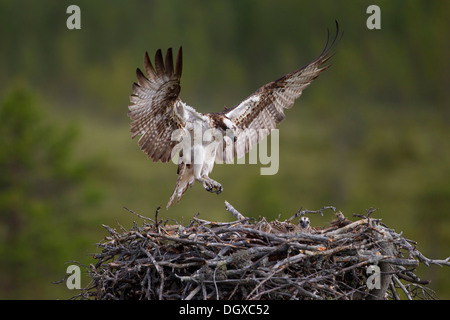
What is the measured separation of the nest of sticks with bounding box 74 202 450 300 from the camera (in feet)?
15.0

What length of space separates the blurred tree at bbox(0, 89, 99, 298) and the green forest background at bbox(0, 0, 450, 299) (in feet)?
0.16

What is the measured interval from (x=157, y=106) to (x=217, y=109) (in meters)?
32.9

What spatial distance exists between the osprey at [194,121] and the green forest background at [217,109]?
11276mm

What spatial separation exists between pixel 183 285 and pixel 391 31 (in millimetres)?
45095

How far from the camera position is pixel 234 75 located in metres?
46.1

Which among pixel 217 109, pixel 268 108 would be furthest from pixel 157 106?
pixel 217 109

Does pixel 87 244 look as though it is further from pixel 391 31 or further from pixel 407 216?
pixel 391 31

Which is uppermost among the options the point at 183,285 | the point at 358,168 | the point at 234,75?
the point at 234,75

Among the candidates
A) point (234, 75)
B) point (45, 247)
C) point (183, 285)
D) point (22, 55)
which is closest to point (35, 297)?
point (45, 247)

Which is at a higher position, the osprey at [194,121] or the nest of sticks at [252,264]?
the osprey at [194,121]

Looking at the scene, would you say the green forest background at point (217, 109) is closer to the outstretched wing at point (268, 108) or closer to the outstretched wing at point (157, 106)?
the outstretched wing at point (268, 108)

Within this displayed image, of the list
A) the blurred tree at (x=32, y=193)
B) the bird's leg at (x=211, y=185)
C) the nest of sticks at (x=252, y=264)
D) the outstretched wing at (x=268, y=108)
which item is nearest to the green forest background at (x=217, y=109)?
the blurred tree at (x=32, y=193)

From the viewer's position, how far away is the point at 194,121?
638 cm

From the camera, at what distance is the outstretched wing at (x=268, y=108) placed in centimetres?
716
